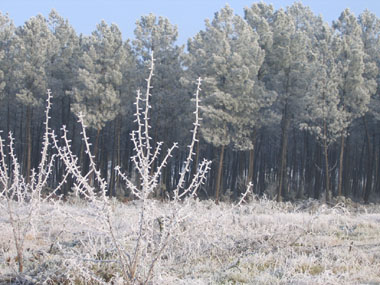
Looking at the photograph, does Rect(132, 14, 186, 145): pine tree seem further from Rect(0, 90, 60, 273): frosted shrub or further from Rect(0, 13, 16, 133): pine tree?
Rect(0, 90, 60, 273): frosted shrub

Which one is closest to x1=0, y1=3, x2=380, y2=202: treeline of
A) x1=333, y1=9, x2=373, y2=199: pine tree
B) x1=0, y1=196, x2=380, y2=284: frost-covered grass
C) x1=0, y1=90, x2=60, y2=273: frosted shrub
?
x1=333, y1=9, x2=373, y2=199: pine tree

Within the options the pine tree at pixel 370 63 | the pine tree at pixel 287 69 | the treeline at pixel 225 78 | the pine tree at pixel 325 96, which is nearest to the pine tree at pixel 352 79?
the treeline at pixel 225 78

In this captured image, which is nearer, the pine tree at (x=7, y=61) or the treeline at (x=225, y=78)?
the treeline at (x=225, y=78)

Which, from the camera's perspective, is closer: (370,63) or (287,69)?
(287,69)

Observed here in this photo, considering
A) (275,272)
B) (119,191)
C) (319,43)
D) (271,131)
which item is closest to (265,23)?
(319,43)

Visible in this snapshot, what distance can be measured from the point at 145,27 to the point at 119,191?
10250 millimetres

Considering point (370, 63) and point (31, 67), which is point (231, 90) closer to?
point (370, 63)

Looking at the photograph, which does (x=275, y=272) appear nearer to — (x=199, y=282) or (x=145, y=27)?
(x=199, y=282)

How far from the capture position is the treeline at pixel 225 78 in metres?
23.1

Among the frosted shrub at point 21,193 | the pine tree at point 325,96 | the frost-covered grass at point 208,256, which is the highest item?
the pine tree at point 325,96

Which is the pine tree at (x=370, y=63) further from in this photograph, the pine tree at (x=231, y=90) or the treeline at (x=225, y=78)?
the pine tree at (x=231, y=90)

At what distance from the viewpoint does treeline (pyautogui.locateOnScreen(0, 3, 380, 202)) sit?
2308cm

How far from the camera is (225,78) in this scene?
2356 centimetres

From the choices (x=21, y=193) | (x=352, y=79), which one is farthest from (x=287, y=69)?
(x=21, y=193)
